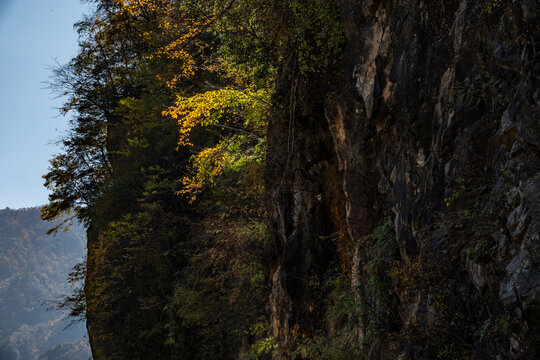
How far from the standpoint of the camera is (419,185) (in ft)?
16.5

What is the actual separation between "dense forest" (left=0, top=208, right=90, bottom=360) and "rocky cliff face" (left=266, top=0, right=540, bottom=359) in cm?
14425

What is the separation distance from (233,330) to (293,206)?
6.31 m

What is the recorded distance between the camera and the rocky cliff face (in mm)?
3388

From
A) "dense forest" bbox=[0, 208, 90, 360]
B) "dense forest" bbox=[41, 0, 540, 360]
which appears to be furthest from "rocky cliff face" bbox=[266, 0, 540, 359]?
"dense forest" bbox=[0, 208, 90, 360]

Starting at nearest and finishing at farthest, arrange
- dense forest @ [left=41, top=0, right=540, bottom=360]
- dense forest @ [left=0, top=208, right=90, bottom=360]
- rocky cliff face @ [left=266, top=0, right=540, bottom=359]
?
rocky cliff face @ [left=266, top=0, right=540, bottom=359]
dense forest @ [left=41, top=0, right=540, bottom=360]
dense forest @ [left=0, top=208, right=90, bottom=360]

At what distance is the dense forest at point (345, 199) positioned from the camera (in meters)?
3.59

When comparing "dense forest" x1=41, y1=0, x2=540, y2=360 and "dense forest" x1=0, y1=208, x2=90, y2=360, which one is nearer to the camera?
"dense forest" x1=41, y1=0, x2=540, y2=360

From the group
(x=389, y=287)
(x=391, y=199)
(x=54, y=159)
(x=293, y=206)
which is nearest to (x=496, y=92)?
(x=391, y=199)

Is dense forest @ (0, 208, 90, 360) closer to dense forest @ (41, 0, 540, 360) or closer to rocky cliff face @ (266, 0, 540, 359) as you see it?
dense forest @ (41, 0, 540, 360)

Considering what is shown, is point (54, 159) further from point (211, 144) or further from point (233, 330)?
point (233, 330)

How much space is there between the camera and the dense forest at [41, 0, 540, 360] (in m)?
3.59

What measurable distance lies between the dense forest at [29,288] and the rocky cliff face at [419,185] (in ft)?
473

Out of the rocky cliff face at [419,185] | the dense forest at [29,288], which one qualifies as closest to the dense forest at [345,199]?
the rocky cliff face at [419,185]

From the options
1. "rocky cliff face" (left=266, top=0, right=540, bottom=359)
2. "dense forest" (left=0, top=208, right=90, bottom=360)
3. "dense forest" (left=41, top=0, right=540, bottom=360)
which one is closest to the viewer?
"rocky cliff face" (left=266, top=0, right=540, bottom=359)
